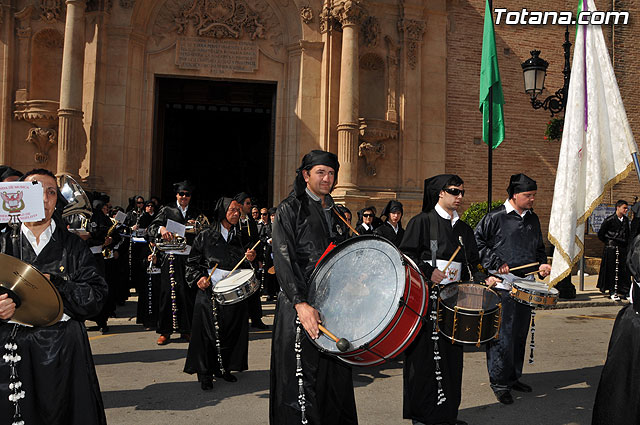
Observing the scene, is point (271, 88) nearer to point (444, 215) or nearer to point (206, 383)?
point (206, 383)

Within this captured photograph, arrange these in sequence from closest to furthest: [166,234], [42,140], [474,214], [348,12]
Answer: [166,234], [42,140], [348,12], [474,214]

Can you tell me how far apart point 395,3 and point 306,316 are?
53.7 ft

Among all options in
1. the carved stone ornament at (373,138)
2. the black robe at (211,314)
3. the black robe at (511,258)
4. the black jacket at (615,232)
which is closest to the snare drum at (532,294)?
the black robe at (511,258)

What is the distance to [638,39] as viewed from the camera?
20.7 m

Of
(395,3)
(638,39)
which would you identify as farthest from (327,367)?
(638,39)

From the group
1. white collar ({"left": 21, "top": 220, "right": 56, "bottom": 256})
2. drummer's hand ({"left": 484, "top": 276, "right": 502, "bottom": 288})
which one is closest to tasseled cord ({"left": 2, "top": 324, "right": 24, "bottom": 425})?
white collar ({"left": 21, "top": 220, "right": 56, "bottom": 256})

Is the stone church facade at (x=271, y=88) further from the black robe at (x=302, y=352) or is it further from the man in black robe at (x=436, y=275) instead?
the black robe at (x=302, y=352)

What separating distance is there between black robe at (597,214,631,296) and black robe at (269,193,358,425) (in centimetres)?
1192

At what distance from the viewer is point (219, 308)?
6418 mm

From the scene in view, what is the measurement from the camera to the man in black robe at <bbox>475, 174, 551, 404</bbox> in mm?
5954

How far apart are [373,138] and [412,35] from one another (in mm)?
3601

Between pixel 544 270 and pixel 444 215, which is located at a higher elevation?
pixel 444 215

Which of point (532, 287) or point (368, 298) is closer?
point (368, 298)

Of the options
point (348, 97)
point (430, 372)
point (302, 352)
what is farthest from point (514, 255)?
point (348, 97)
